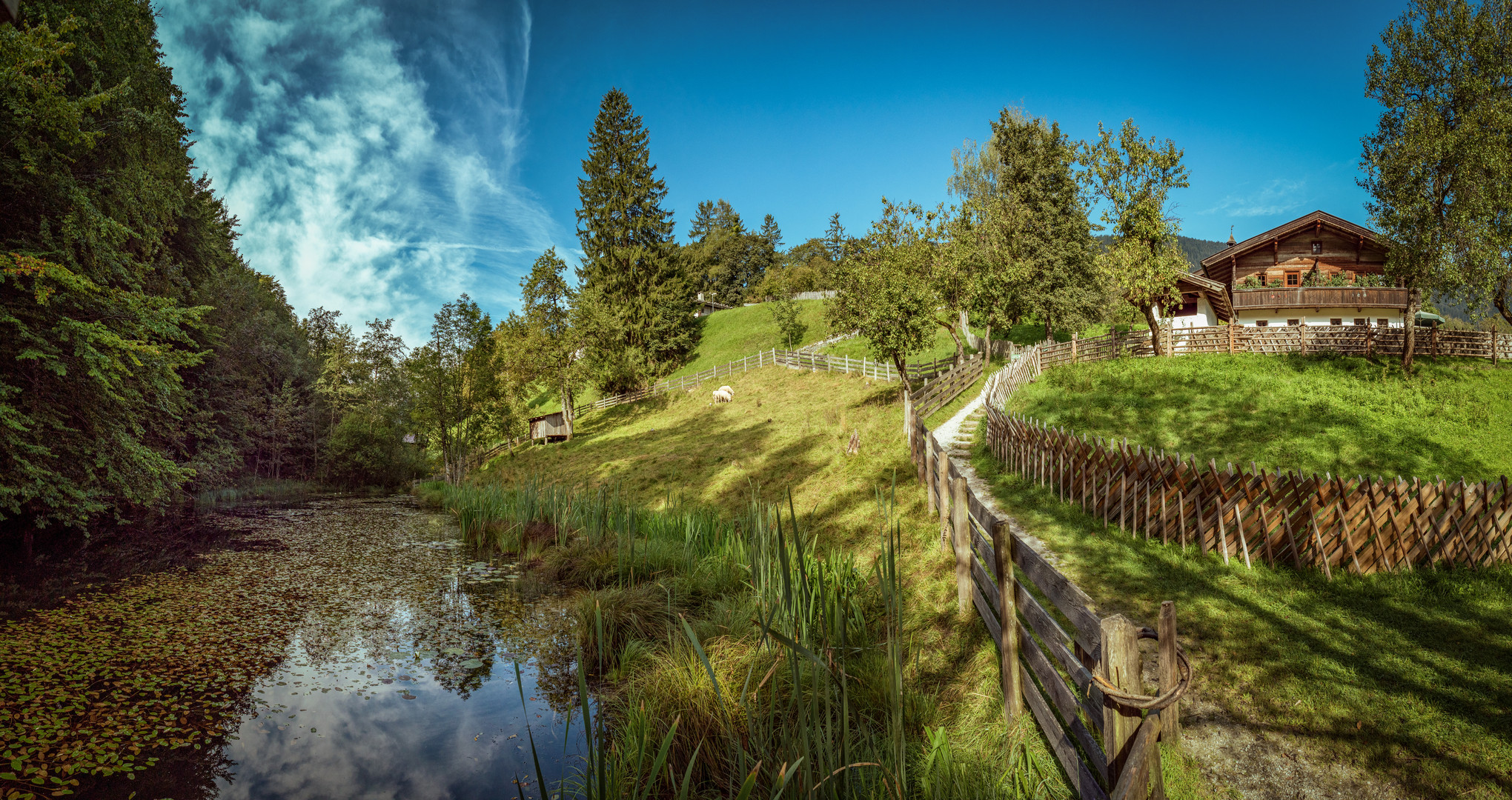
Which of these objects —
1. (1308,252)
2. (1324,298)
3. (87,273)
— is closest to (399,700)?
(87,273)

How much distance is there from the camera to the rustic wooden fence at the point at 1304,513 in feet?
21.7

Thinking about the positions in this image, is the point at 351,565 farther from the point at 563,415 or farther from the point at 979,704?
the point at 563,415

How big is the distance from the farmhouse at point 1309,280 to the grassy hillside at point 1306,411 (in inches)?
547

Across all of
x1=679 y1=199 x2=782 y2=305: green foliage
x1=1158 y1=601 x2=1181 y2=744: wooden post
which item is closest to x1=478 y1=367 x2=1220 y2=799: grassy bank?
x1=1158 y1=601 x2=1181 y2=744: wooden post

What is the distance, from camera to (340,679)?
292 inches

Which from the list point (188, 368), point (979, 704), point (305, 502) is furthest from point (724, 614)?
point (305, 502)

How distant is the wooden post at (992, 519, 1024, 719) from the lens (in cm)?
420

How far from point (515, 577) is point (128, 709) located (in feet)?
20.5

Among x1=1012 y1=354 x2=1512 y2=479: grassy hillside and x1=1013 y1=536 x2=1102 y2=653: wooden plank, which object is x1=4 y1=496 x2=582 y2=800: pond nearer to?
x1=1013 y1=536 x2=1102 y2=653: wooden plank

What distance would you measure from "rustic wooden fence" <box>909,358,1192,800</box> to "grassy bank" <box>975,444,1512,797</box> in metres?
1.43

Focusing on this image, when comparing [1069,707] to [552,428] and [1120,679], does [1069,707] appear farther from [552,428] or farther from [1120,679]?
[552,428]

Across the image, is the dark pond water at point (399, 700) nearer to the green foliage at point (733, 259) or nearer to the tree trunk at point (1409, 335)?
the tree trunk at point (1409, 335)

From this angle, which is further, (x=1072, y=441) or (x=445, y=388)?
(x=445, y=388)

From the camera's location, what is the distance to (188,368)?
19000 millimetres
